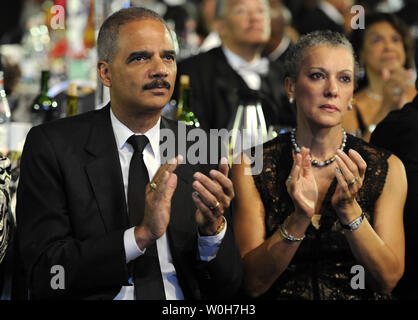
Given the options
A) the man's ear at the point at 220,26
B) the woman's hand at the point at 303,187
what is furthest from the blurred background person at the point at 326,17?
the woman's hand at the point at 303,187

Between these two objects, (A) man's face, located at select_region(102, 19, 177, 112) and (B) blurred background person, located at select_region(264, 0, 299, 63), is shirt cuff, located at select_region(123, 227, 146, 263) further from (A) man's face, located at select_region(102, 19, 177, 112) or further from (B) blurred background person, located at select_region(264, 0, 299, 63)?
(B) blurred background person, located at select_region(264, 0, 299, 63)

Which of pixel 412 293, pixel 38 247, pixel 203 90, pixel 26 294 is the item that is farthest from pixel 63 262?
pixel 203 90

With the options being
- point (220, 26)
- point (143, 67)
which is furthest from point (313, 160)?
point (220, 26)

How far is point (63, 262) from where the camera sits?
1761mm

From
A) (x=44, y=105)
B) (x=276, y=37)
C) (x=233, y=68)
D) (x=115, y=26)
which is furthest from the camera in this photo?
(x=276, y=37)

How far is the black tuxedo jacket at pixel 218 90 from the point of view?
10.7 ft

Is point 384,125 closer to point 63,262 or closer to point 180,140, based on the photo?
point 180,140

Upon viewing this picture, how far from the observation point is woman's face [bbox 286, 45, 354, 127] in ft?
6.96

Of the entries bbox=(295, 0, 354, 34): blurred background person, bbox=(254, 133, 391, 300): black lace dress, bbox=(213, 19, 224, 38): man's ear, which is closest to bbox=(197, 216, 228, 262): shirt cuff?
bbox=(254, 133, 391, 300): black lace dress

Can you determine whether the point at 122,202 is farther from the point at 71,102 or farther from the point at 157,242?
the point at 71,102

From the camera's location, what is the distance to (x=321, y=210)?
7.11 feet

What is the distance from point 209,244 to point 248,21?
2095 millimetres

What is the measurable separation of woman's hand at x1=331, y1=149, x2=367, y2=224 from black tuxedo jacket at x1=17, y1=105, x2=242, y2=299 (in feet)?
1.08
